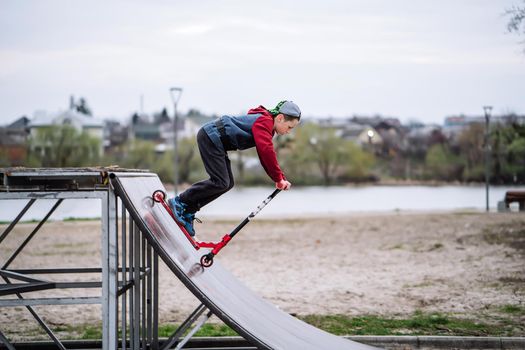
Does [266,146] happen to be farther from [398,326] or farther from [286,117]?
[398,326]

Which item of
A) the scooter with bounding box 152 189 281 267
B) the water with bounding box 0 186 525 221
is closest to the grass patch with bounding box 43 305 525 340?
the scooter with bounding box 152 189 281 267

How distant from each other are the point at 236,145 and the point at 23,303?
2.38 m

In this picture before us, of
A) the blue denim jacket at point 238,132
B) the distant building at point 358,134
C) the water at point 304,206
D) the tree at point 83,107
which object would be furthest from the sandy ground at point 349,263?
the tree at point 83,107

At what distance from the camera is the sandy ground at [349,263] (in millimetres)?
11094

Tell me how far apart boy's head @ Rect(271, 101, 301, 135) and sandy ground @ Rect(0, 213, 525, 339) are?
4.65 m

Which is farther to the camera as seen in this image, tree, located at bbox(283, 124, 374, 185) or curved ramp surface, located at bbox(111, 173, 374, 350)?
tree, located at bbox(283, 124, 374, 185)

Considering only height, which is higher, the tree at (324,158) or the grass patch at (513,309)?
the grass patch at (513,309)

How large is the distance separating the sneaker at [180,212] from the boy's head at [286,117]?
1.18 m

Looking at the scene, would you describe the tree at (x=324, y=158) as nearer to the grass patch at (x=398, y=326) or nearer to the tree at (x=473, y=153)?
the tree at (x=473, y=153)

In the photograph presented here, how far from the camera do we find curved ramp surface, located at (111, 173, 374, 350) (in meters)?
5.63

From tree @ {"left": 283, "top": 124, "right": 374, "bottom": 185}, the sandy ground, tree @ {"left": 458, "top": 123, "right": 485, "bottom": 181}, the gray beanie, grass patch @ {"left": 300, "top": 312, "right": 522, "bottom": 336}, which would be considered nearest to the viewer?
the gray beanie

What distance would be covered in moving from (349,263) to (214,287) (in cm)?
1067

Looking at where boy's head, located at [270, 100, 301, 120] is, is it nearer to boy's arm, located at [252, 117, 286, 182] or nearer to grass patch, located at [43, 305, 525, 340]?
boy's arm, located at [252, 117, 286, 182]

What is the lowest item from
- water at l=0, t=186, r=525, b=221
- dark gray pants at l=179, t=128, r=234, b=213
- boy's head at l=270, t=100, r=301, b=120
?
water at l=0, t=186, r=525, b=221
